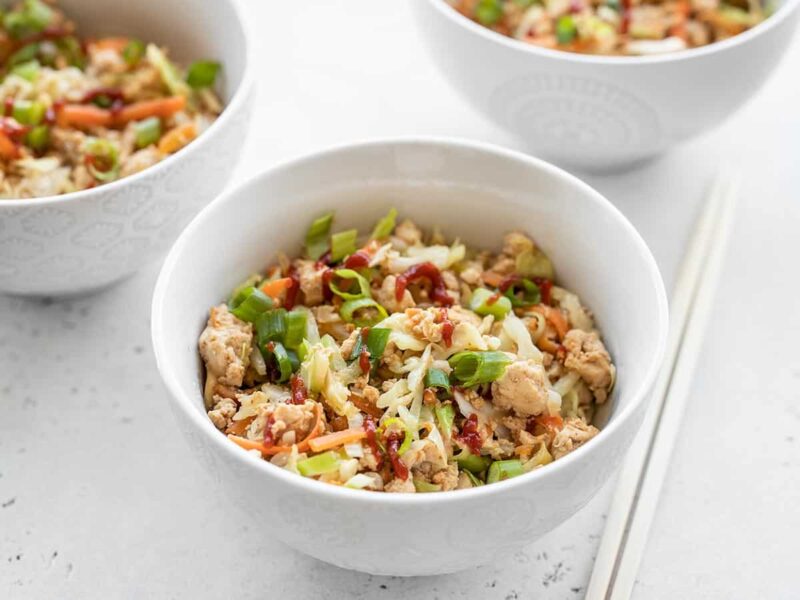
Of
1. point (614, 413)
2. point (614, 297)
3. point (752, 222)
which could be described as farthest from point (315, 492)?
point (752, 222)

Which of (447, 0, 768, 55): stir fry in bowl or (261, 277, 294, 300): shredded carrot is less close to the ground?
(447, 0, 768, 55): stir fry in bowl

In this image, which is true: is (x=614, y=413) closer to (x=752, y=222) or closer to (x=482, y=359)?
(x=482, y=359)

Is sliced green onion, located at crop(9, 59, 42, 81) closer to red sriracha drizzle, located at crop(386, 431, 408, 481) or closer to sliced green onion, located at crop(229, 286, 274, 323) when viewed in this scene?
sliced green onion, located at crop(229, 286, 274, 323)

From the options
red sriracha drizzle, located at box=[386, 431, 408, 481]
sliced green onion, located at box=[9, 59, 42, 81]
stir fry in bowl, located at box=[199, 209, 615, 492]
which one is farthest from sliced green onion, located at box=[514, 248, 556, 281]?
sliced green onion, located at box=[9, 59, 42, 81]

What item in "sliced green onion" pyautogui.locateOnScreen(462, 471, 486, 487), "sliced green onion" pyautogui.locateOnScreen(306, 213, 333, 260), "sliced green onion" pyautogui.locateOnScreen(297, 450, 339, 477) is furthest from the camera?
"sliced green onion" pyautogui.locateOnScreen(306, 213, 333, 260)

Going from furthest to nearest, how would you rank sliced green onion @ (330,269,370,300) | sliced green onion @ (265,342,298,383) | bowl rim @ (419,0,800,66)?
bowl rim @ (419,0,800,66) < sliced green onion @ (330,269,370,300) < sliced green onion @ (265,342,298,383)

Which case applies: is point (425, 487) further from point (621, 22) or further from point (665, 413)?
point (621, 22)

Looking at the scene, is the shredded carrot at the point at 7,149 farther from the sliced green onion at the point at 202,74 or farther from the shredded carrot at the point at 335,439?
the shredded carrot at the point at 335,439
